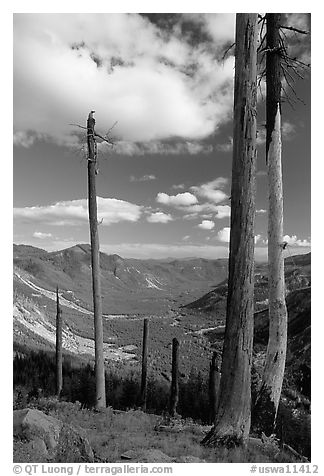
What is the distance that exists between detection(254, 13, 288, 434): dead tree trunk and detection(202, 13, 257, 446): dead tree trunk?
0.99m

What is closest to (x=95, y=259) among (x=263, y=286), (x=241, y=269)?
(x=241, y=269)

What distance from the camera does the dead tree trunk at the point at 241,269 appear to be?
241 inches

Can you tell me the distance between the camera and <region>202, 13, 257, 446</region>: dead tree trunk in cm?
612

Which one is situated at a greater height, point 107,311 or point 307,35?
point 307,35

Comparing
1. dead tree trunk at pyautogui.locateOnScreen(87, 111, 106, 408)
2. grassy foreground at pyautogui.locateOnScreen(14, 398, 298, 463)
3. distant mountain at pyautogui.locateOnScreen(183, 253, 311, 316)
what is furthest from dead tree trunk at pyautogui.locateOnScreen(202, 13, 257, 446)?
distant mountain at pyautogui.locateOnScreen(183, 253, 311, 316)

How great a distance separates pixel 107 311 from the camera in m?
96.2

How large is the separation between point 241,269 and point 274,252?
4.99ft

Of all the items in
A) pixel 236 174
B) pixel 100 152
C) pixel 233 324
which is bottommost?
pixel 233 324

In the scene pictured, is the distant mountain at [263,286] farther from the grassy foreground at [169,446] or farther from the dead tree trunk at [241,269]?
the dead tree trunk at [241,269]

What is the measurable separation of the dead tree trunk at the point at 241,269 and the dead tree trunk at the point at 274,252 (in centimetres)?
99
